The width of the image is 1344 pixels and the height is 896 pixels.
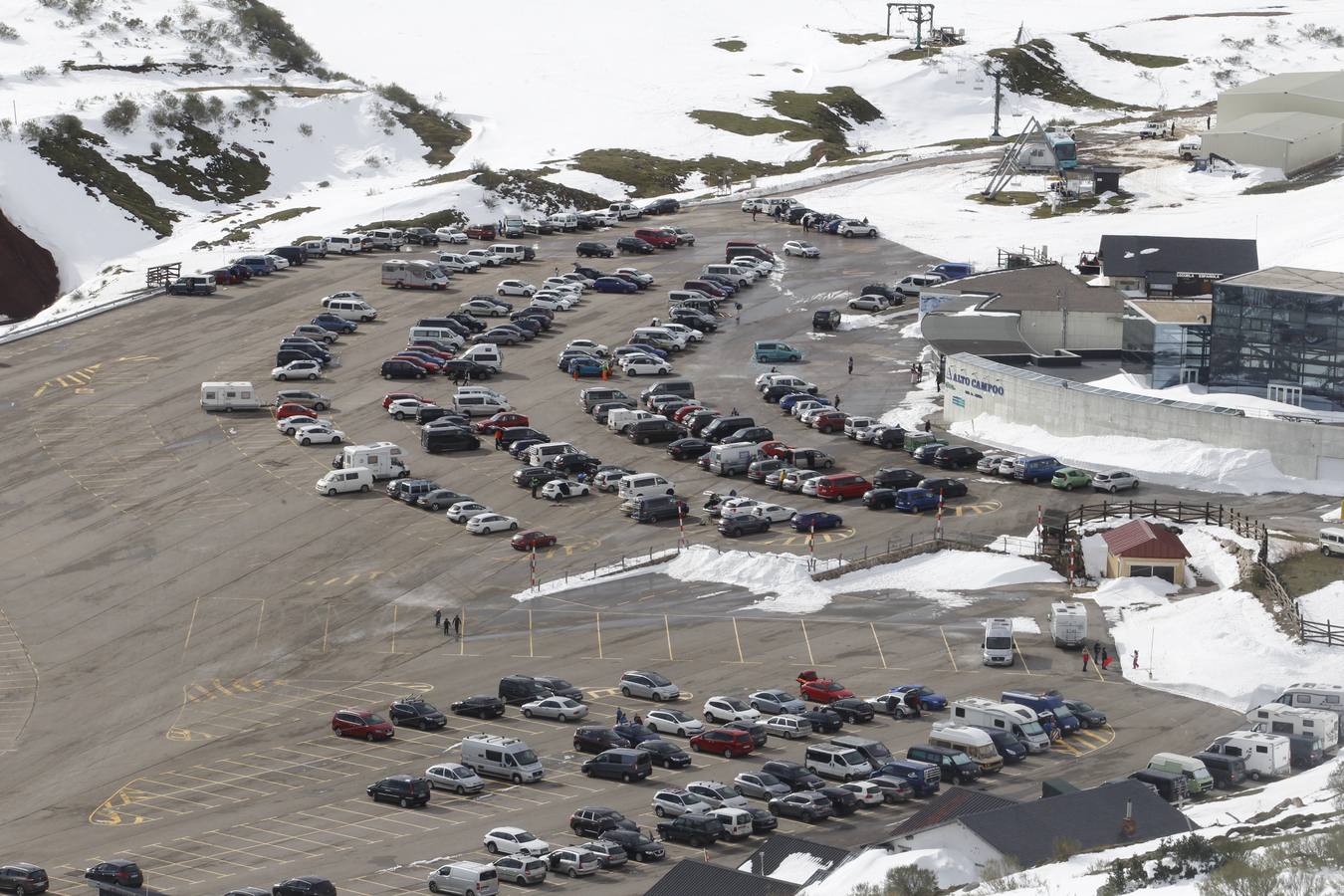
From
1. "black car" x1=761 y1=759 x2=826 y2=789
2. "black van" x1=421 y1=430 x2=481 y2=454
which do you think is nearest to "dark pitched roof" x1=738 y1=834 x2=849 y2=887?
"black car" x1=761 y1=759 x2=826 y2=789

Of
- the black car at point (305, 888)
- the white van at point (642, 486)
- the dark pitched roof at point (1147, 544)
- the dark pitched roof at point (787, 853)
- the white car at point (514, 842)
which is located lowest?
the white van at point (642, 486)

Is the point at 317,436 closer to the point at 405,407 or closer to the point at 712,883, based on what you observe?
the point at 405,407

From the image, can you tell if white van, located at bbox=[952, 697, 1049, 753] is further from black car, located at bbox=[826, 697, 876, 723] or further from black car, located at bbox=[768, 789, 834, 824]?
black car, located at bbox=[768, 789, 834, 824]

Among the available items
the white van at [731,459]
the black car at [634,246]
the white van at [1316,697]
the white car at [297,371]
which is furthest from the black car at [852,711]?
the black car at [634,246]

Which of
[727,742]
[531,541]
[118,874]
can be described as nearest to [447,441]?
[531,541]

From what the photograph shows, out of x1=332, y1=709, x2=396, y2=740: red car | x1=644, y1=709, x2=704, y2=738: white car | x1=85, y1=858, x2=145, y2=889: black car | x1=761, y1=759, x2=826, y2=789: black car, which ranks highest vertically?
x1=85, y1=858, x2=145, y2=889: black car

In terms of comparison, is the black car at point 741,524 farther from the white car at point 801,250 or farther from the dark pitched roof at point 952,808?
the white car at point 801,250

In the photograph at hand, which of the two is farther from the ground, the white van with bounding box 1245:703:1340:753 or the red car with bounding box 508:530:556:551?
the white van with bounding box 1245:703:1340:753
